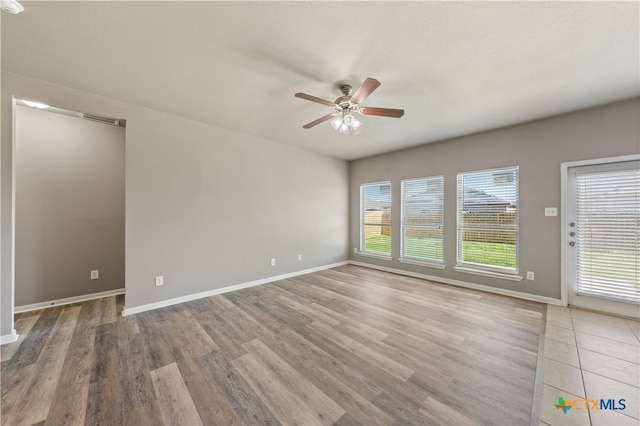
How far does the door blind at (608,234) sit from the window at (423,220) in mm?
1770

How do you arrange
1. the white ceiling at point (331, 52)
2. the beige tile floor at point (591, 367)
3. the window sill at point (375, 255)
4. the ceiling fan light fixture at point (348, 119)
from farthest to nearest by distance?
the window sill at point (375, 255), the ceiling fan light fixture at point (348, 119), the white ceiling at point (331, 52), the beige tile floor at point (591, 367)

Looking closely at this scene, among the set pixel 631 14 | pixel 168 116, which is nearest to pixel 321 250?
pixel 168 116

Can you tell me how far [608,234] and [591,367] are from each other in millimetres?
2018

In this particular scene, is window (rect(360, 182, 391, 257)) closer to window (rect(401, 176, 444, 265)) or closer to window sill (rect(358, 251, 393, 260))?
window sill (rect(358, 251, 393, 260))

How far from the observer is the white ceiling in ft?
5.14

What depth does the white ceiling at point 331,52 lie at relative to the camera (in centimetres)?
157

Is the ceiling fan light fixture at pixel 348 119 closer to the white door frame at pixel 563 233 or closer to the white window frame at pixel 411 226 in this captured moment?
the white window frame at pixel 411 226

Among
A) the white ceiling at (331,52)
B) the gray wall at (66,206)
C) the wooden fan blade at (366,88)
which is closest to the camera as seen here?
the white ceiling at (331,52)

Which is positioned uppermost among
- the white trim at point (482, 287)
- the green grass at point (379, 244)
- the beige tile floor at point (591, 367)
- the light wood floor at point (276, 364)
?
the green grass at point (379, 244)

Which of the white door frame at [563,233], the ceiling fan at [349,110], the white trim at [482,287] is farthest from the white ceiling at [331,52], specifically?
the white trim at [482,287]

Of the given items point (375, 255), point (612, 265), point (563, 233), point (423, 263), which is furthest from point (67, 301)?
point (612, 265)

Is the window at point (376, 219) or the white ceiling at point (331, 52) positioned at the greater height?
the white ceiling at point (331, 52)

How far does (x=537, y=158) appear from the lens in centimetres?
333

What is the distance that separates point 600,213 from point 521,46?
2668 mm
